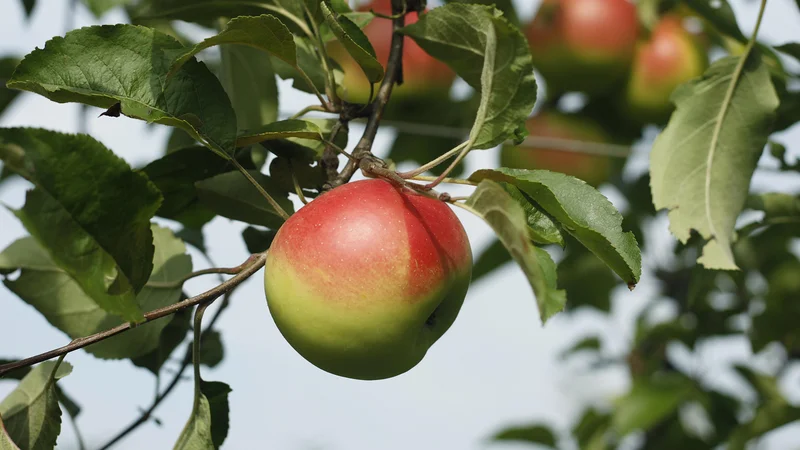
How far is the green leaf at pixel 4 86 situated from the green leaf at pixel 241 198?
855 millimetres

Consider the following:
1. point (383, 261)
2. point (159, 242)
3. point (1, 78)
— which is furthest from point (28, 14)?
point (383, 261)

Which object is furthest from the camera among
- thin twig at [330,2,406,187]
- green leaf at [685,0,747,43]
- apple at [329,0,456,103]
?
apple at [329,0,456,103]

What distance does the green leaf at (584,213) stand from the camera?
0.65m

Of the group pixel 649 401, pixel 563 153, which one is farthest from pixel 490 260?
pixel 649 401

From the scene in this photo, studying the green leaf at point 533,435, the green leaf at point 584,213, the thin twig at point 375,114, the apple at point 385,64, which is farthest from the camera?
the green leaf at point 533,435

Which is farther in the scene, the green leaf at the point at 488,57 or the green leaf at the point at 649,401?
the green leaf at the point at 649,401

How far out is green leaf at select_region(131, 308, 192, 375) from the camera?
0.99 metres

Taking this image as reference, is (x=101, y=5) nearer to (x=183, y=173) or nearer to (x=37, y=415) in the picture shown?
(x=183, y=173)

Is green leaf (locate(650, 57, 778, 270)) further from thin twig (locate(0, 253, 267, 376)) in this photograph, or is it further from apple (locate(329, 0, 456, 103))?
thin twig (locate(0, 253, 267, 376))

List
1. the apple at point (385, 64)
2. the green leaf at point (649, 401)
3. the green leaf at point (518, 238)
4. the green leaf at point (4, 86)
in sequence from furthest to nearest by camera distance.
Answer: the green leaf at point (649, 401) < the green leaf at point (4, 86) < the apple at point (385, 64) < the green leaf at point (518, 238)

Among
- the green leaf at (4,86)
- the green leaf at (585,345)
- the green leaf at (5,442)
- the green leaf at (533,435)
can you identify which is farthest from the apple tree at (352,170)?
the green leaf at (585,345)

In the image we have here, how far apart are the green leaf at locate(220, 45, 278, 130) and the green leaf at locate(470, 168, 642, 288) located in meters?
0.46

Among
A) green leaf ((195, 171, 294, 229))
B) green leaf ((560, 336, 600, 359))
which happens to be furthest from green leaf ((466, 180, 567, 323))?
green leaf ((560, 336, 600, 359))

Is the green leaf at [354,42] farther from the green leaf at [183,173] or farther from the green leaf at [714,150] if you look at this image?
the green leaf at [714,150]
